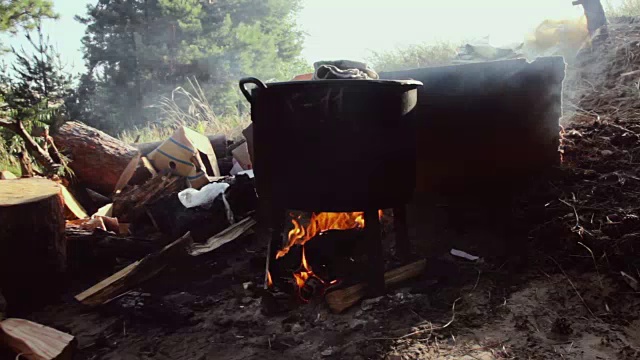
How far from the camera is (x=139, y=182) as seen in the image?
15.9 ft

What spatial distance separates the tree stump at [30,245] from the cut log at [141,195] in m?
1.11

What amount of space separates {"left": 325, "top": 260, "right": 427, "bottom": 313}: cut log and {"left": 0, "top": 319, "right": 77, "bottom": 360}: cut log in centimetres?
128

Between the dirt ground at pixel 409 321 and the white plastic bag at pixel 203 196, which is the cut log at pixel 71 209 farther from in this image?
the dirt ground at pixel 409 321

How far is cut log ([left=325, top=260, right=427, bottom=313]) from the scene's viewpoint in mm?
2512

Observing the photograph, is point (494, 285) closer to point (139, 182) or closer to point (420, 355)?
point (420, 355)

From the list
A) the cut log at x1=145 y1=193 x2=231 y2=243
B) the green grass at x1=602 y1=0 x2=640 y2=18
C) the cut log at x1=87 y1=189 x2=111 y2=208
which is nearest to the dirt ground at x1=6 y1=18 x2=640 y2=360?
the cut log at x1=145 y1=193 x2=231 y2=243

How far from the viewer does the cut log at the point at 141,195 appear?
4.26m

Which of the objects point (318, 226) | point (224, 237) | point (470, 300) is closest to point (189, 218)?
point (224, 237)

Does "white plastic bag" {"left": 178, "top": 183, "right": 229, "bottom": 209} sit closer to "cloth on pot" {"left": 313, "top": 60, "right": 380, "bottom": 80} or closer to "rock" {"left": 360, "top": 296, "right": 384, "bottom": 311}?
"cloth on pot" {"left": 313, "top": 60, "right": 380, "bottom": 80}

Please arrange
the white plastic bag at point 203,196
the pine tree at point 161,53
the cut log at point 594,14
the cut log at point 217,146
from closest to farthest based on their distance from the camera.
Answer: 1. the white plastic bag at point 203,196
2. the cut log at point 217,146
3. the cut log at point 594,14
4. the pine tree at point 161,53

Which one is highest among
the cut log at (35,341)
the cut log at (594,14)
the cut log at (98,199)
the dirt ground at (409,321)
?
the cut log at (594,14)

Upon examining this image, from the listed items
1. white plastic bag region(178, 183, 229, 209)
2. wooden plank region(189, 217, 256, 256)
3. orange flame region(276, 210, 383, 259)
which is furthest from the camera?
white plastic bag region(178, 183, 229, 209)

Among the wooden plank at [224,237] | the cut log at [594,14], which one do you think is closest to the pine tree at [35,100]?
the wooden plank at [224,237]

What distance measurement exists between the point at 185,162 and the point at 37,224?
1.92m
